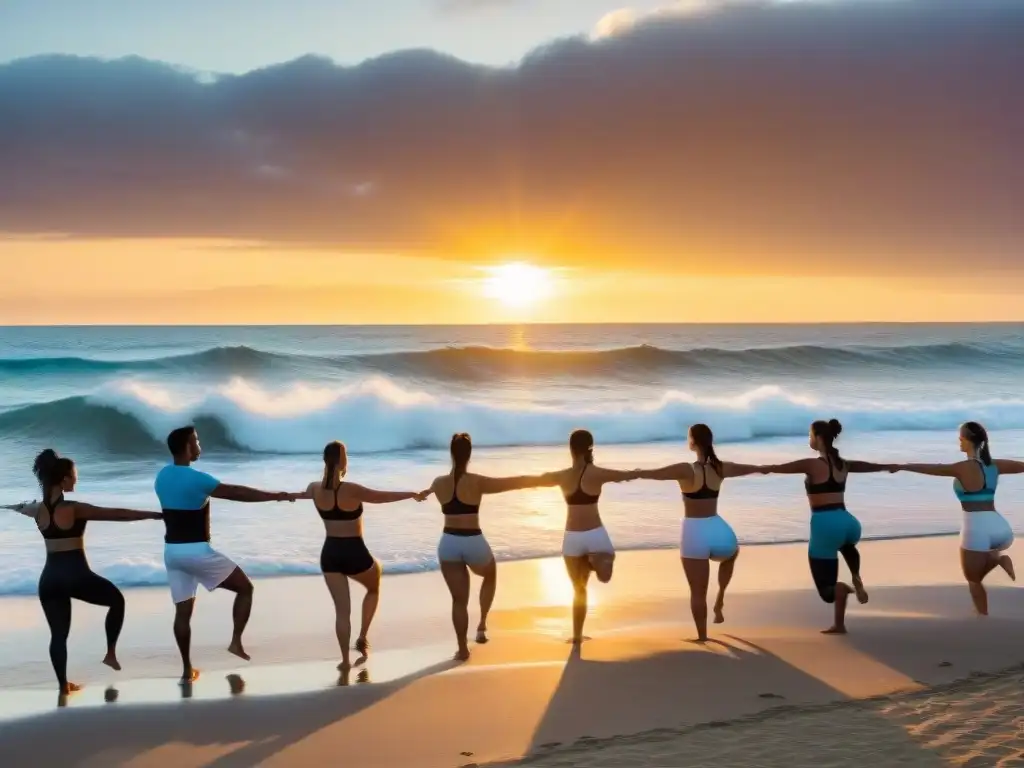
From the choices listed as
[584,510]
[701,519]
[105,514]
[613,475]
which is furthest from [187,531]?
[701,519]

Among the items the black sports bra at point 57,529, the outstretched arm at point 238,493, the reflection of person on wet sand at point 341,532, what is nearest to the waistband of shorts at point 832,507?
the reflection of person on wet sand at point 341,532

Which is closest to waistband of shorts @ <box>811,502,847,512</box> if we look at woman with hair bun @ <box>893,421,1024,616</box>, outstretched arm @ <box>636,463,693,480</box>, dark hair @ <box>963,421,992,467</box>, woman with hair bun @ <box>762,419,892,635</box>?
woman with hair bun @ <box>762,419,892,635</box>

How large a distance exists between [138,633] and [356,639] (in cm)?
189

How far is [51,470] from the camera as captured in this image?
6.95 metres

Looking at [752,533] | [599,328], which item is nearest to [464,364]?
[752,533]

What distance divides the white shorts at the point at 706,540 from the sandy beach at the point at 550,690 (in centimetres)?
69

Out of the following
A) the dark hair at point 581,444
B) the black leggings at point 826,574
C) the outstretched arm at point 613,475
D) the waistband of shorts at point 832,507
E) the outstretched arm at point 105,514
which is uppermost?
the dark hair at point 581,444

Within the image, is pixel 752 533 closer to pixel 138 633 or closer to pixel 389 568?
pixel 389 568

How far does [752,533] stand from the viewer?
1301 cm

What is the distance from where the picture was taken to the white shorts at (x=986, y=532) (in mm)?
8445

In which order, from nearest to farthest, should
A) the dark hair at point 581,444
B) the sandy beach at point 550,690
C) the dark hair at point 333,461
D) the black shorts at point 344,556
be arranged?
1. the sandy beach at point 550,690
2. the dark hair at point 333,461
3. the black shorts at point 344,556
4. the dark hair at point 581,444

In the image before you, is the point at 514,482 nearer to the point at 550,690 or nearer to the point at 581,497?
the point at 581,497

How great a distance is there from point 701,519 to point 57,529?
183 inches

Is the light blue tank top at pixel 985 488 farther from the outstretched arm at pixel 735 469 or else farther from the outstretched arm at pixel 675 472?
→ the outstretched arm at pixel 675 472
